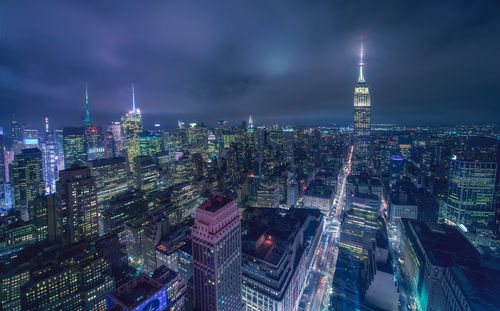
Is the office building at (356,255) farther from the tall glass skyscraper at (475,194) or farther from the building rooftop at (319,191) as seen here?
the tall glass skyscraper at (475,194)

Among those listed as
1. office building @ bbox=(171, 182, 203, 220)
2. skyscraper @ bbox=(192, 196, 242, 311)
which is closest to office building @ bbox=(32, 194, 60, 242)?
→ office building @ bbox=(171, 182, 203, 220)

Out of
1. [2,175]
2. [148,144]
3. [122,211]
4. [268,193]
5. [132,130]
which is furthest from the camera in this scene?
[132,130]

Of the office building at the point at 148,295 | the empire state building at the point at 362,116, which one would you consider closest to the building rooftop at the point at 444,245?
the office building at the point at 148,295

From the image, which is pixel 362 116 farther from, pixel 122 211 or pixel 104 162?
pixel 104 162

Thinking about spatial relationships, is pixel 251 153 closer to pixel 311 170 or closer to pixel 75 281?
pixel 311 170

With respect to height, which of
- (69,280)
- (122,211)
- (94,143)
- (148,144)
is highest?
(94,143)

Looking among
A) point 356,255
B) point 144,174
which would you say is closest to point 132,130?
point 144,174

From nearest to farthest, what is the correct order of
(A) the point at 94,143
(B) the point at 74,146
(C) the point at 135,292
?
(C) the point at 135,292
(B) the point at 74,146
(A) the point at 94,143
